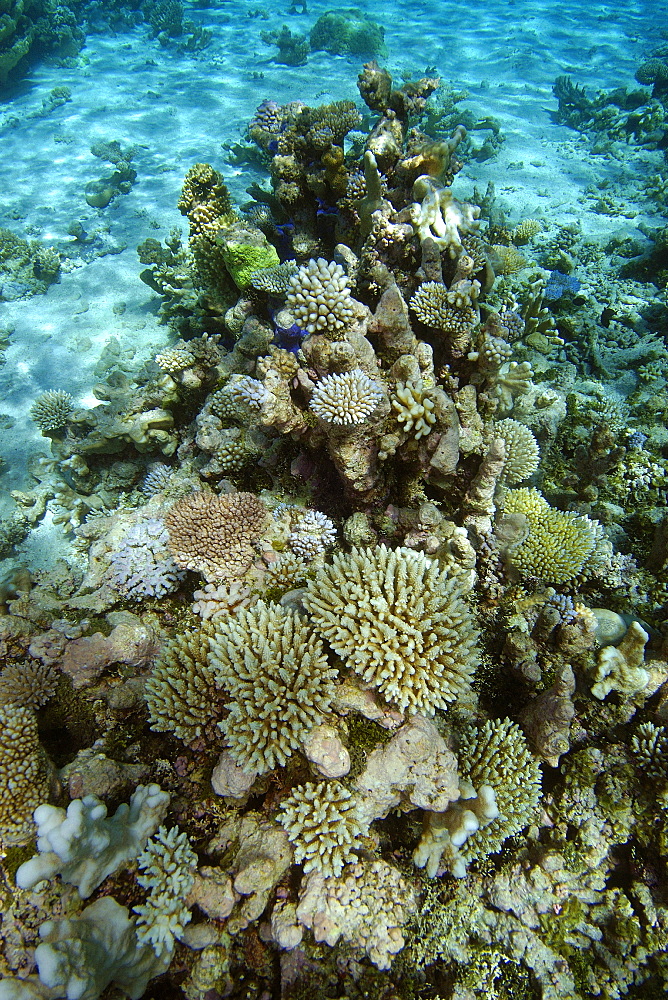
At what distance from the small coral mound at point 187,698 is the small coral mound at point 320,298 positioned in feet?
9.58

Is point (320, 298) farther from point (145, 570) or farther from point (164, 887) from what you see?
point (164, 887)

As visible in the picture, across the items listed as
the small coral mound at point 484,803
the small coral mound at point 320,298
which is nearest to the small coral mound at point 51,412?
the small coral mound at point 320,298

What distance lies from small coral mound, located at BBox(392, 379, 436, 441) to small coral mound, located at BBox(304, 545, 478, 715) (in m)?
1.19

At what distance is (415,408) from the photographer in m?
4.03

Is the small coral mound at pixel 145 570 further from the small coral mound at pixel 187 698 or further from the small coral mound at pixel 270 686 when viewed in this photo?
the small coral mound at pixel 270 686

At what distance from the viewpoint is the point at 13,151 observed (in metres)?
16.3

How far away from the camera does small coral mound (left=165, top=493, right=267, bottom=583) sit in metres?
4.42

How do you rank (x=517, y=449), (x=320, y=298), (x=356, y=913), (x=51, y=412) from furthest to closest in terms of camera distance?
(x=51, y=412), (x=517, y=449), (x=320, y=298), (x=356, y=913)

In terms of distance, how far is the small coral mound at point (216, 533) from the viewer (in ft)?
14.5

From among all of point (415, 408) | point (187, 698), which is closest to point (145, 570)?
point (187, 698)

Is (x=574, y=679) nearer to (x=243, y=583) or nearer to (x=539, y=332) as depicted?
(x=243, y=583)

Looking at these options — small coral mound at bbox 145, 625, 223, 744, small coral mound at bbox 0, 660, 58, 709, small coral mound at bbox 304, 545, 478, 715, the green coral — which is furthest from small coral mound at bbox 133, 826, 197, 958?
the green coral

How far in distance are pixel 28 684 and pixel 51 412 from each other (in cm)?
527

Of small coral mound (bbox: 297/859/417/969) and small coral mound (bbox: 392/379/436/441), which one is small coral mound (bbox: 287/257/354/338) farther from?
small coral mound (bbox: 297/859/417/969)
